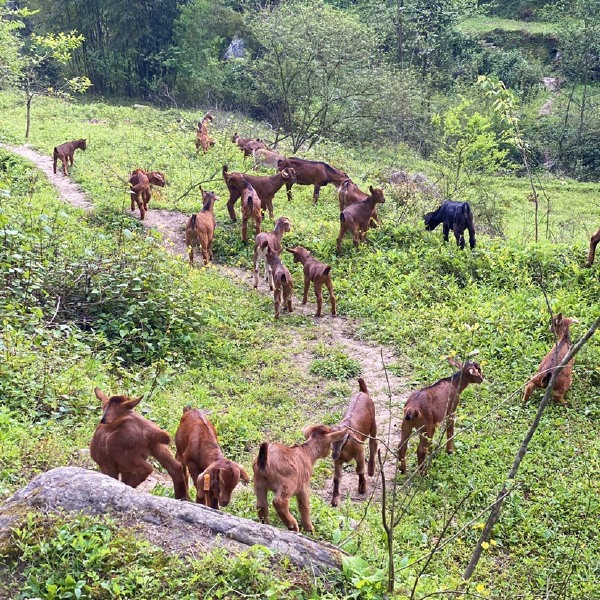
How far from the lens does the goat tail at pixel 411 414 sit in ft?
27.0

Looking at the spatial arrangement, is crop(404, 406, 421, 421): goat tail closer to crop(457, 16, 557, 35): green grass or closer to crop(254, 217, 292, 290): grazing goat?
crop(254, 217, 292, 290): grazing goat

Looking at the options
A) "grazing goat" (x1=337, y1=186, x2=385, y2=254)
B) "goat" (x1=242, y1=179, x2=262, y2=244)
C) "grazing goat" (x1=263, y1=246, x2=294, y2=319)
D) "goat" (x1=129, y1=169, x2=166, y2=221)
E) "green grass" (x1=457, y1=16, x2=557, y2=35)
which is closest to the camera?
"grazing goat" (x1=263, y1=246, x2=294, y2=319)

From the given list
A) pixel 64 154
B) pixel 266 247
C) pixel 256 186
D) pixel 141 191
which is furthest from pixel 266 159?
pixel 266 247

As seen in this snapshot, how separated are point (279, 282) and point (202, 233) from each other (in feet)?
8.19

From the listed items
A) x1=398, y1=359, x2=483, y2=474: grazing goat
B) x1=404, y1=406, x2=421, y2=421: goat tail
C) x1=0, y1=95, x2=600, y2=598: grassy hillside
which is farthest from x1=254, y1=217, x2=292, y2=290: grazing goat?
x1=404, y1=406, x2=421, y2=421: goat tail

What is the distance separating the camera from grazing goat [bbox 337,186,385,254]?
48.9 ft

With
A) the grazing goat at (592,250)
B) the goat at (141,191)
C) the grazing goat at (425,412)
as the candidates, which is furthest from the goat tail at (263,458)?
the goat at (141,191)

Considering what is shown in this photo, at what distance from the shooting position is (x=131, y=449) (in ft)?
20.9

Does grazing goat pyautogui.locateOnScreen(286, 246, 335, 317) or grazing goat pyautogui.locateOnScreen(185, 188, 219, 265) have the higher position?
grazing goat pyautogui.locateOnScreen(185, 188, 219, 265)

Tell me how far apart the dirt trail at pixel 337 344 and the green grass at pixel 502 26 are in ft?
114

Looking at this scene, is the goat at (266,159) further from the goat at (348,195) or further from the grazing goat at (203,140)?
the goat at (348,195)

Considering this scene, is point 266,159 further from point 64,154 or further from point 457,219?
point 457,219

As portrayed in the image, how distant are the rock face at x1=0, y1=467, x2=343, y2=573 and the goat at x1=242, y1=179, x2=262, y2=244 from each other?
409 inches

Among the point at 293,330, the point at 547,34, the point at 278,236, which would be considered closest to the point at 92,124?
the point at 278,236
